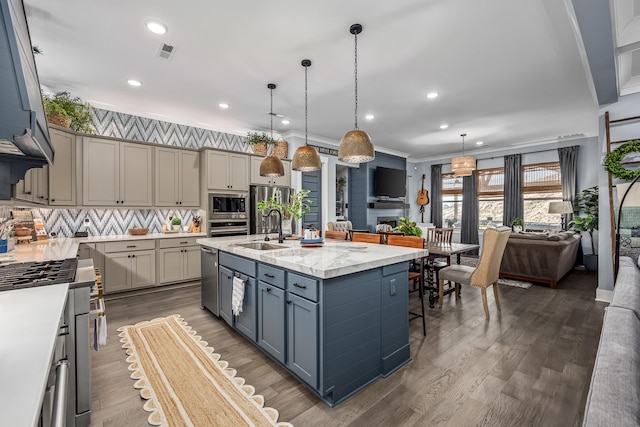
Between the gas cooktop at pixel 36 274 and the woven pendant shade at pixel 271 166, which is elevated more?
the woven pendant shade at pixel 271 166

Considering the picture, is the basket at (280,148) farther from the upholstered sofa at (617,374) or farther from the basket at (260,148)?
the upholstered sofa at (617,374)

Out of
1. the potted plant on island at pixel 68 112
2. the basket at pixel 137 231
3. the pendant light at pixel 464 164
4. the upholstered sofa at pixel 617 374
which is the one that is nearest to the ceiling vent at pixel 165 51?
the potted plant on island at pixel 68 112

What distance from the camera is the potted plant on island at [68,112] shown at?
3627mm

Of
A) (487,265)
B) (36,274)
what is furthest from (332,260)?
(487,265)

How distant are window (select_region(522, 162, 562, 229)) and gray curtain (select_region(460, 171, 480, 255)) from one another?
1.15m

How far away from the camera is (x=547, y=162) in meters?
7.15

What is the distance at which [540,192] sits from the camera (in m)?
7.27

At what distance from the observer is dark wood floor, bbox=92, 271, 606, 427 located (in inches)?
70.4

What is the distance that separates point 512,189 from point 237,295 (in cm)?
766

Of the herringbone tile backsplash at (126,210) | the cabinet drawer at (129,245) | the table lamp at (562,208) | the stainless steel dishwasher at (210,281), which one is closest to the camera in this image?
the stainless steel dishwasher at (210,281)

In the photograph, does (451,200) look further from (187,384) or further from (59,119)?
(59,119)

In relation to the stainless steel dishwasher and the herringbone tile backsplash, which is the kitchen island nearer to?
the stainless steel dishwasher

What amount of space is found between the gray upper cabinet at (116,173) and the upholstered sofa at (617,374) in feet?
17.0

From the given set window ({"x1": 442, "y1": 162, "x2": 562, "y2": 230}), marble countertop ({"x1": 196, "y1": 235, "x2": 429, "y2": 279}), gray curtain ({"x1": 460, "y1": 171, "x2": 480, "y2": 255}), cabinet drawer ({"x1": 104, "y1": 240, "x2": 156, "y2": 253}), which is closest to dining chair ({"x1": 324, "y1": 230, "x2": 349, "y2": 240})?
marble countertop ({"x1": 196, "y1": 235, "x2": 429, "y2": 279})
